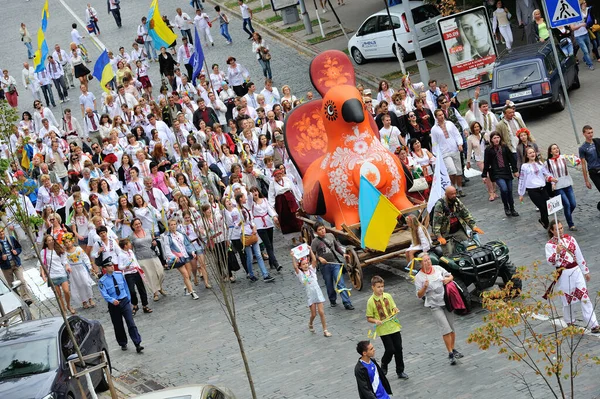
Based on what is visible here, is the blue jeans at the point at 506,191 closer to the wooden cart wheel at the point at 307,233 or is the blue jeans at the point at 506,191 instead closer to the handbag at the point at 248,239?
the wooden cart wheel at the point at 307,233

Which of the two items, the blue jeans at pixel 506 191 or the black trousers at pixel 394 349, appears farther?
the blue jeans at pixel 506 191

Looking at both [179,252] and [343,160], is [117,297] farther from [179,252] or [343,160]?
[343,160]

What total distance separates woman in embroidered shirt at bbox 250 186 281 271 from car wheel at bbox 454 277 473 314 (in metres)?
5.14

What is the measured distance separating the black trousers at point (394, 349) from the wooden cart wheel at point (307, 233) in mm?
5500

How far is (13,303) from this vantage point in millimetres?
20703

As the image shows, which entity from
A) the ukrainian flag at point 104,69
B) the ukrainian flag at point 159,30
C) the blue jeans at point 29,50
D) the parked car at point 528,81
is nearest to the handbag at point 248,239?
the parked car at point 528,81

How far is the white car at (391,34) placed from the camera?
3538 centimetres

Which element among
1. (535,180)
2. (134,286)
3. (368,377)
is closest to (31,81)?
(134,286)

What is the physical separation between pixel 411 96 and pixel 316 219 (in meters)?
6.82

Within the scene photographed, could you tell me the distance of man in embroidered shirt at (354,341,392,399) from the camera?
569 inches

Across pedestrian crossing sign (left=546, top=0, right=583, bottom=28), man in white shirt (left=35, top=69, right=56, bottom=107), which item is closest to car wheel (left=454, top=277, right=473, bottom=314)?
pedestrian crossing sign (left=546, top=0, right=583, bottom=28)

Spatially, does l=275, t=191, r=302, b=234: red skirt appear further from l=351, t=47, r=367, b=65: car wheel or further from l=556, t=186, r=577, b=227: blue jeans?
l=351, t=47, r=367, b=65: car wheel

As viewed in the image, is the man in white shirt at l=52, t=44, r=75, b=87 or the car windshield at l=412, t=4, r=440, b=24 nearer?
the car windshield at l=412, t=4, r=440, b=24

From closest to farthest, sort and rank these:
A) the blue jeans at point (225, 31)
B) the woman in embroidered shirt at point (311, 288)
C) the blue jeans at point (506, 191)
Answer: the woman in embroidered shirt at point (311, 288), the blue jeans at point (506, 191), the blue jeans at point (225, 31)
